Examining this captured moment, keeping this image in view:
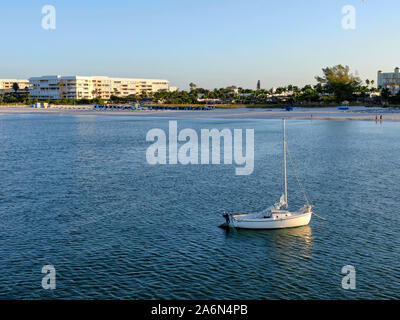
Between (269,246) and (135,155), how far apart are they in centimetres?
5257

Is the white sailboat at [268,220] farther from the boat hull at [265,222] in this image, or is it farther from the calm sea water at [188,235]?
the calm sea water at [188,235]

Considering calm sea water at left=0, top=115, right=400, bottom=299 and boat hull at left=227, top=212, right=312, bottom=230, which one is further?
boat hull at left=227, top=212, right=312, bottom=230

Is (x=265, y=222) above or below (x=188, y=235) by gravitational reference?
above

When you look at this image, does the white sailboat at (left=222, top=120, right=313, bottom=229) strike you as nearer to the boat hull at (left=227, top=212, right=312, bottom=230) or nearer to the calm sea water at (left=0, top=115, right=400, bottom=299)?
the boat hull at (left=227, top=212, right=312, bottom=230)

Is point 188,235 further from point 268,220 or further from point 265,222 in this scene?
point 268,220

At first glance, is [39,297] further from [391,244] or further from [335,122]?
[335,122]

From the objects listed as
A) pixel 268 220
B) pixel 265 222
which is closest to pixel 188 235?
pixel 265 222

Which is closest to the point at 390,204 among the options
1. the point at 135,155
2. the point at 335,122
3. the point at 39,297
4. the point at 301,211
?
the point at 301,211

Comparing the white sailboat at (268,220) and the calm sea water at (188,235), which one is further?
the white sailboat at (268,220)

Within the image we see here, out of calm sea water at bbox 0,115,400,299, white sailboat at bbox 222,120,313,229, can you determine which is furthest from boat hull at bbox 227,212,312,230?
calm sea water at bbox 0,115,400,299

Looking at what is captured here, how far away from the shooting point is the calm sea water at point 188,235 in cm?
2688

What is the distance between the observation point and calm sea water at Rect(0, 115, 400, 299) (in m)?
26.9

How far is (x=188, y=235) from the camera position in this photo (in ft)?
115

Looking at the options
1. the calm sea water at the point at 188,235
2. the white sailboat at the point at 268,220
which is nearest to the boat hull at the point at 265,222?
the white sailboat at the point at 268,220
